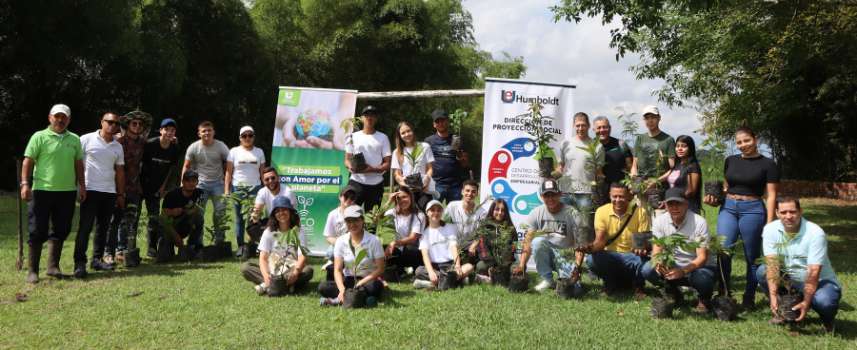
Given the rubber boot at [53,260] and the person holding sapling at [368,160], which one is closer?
the rubber boot at [53,260]

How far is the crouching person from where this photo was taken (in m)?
7.51

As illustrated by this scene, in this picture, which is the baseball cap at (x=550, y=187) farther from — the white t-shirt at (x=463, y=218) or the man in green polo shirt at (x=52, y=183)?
the man in green polo shirt at (x=52, y=183)

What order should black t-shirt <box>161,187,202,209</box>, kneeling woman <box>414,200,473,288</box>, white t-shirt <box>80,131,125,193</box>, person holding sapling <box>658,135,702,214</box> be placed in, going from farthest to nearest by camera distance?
black t-shirt <box>161,187,202,209</box>, white t-shirt <box>80,131,125,193</box>, kneeling woman <box>414,200,473,288</box>, person holding sapling <box>658,135,702,214</box>

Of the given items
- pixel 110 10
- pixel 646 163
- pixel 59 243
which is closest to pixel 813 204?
pixel 646 163

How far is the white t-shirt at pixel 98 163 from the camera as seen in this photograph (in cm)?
660

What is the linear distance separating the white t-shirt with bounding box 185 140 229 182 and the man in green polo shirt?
4.85 feet

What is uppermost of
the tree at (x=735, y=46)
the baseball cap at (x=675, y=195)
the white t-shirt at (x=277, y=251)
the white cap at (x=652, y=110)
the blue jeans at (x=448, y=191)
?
the tree at (x=735, y=46)

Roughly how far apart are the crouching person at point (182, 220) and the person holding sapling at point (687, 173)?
5256mm

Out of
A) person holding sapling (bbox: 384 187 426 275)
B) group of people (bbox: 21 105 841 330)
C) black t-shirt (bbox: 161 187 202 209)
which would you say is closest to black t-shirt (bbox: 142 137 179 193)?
group of people (bbox: 21 105 841 330)

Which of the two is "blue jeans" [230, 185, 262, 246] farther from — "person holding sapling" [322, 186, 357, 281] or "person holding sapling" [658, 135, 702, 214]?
"person holding sapling" [658, 135, 702, 214]

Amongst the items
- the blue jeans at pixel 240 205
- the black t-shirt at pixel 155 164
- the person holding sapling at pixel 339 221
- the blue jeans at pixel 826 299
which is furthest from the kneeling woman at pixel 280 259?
the blue jeans at pixel 826 299

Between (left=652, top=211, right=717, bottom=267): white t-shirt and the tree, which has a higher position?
the tree

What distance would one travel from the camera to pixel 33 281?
623cm

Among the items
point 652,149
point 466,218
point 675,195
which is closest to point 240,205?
point 466,218
